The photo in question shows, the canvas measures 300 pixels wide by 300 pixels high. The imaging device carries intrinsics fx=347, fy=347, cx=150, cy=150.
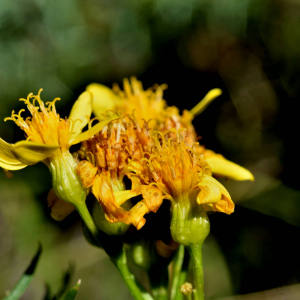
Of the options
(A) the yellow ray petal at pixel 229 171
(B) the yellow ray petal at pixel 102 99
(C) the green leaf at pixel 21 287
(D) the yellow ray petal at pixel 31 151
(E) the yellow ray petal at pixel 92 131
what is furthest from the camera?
(B) the yellow ray petal at pixel 102 99

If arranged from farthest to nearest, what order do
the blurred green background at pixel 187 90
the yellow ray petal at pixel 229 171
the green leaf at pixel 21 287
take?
the blurred green background at pixel 187 90 < the yellow ray petal at pixel 229 171 < the green leaf at pixel 21 287

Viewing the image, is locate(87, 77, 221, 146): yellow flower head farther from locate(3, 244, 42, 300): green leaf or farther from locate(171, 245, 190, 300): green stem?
locate(3, 244, 42, 300): green leaf

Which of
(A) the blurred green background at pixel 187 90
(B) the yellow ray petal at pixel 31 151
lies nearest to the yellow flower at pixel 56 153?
(B) the yellow ray petal at pixel 31 151

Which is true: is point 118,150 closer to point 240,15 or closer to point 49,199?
point 49,199

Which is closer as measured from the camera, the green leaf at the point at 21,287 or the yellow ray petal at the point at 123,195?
the yellow ray petal at the point at 123,195

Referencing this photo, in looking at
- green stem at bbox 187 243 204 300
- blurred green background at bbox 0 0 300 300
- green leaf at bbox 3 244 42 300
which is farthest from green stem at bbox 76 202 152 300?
blurred green background at bbox 0 0 300 300

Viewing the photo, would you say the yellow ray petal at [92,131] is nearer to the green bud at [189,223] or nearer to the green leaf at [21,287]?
the green bud at [189,223]

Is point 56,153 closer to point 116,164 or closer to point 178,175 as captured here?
point 116,164
